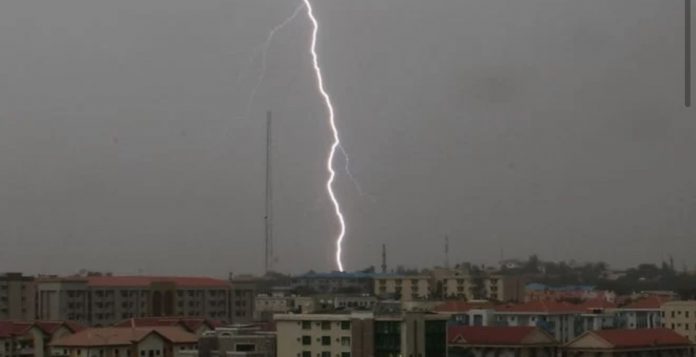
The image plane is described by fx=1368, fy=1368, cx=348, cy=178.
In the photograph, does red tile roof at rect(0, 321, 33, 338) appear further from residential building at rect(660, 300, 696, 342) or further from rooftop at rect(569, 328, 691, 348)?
residential building at rect(660, 300, 696, 342)

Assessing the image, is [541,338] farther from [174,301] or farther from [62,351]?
[174,301]

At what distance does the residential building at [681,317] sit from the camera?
22203 mm

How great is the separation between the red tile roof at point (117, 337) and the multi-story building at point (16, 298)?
6798mm

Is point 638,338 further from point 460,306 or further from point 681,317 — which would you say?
point 460,306

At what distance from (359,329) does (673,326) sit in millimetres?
10828

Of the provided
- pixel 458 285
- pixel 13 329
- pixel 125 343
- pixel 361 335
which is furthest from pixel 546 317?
pixel 458 285

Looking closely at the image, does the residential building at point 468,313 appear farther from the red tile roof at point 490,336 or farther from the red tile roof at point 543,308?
the red tile roof at point 490,336

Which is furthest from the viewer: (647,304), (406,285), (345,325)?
(406,285)

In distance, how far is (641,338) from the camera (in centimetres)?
1884

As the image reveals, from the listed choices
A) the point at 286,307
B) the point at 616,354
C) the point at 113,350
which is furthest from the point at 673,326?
the point at 113,350

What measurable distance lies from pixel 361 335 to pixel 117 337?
4.79 m

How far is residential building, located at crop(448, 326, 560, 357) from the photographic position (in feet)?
59.0

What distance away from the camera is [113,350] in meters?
16.5

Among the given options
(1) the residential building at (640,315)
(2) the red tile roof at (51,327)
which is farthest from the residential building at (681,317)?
(2) the red tile roof at (51,327)
